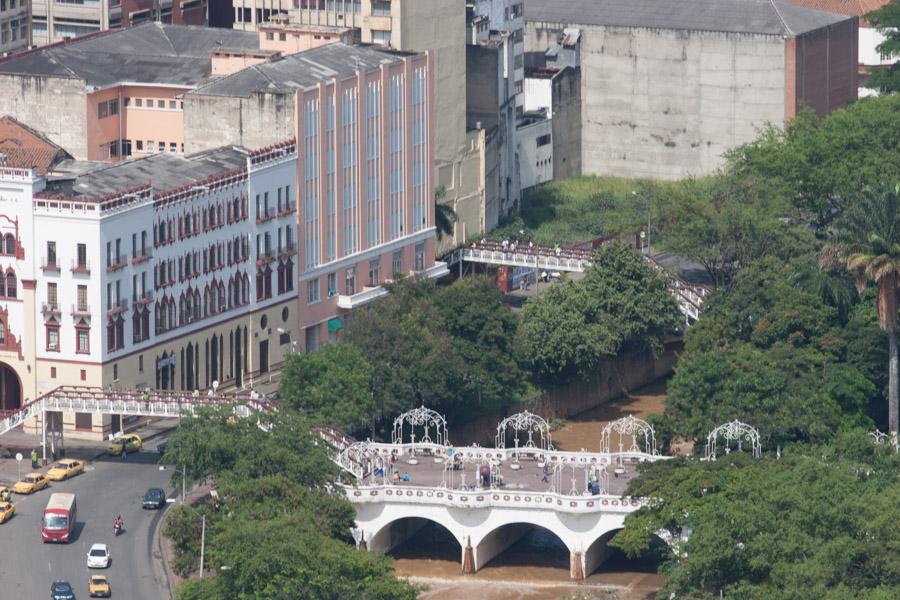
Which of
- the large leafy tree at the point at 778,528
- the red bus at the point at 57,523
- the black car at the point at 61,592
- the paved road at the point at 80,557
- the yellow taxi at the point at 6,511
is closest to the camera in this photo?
the large leafy tree at the point at 778,528

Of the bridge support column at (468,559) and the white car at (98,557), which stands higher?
the white car at (98,557)

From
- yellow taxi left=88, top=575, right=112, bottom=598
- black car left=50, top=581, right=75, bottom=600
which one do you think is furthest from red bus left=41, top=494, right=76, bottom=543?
black car left=50, top=581, right=75, bottom=600

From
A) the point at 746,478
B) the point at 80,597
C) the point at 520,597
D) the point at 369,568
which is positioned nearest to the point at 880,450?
the point at 746,478

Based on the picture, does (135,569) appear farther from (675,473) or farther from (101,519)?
(675,473)

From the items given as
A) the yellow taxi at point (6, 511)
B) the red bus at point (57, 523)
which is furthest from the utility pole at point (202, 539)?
the yellow taxi at point (6, 511)

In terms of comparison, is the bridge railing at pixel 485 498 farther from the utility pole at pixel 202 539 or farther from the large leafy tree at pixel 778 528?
the utility pole at pixel 202 539

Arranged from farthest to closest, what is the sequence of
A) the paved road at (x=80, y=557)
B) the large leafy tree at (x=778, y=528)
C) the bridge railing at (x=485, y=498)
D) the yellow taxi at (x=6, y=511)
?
1. the bridge railing at (x=485, y=498)
2. the yellow taxi at (x=6, y=511)
3. the paved road at (x=80, y=557)
4. the large leafy tree at (x=778, y=528)

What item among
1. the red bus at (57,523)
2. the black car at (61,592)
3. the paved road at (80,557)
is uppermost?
the red bus at (57,523)

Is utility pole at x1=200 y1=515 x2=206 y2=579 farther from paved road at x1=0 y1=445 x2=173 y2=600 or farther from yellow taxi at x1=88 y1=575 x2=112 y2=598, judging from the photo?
yellow taxi at x1=88 y1=575 x2=112 y2=598
